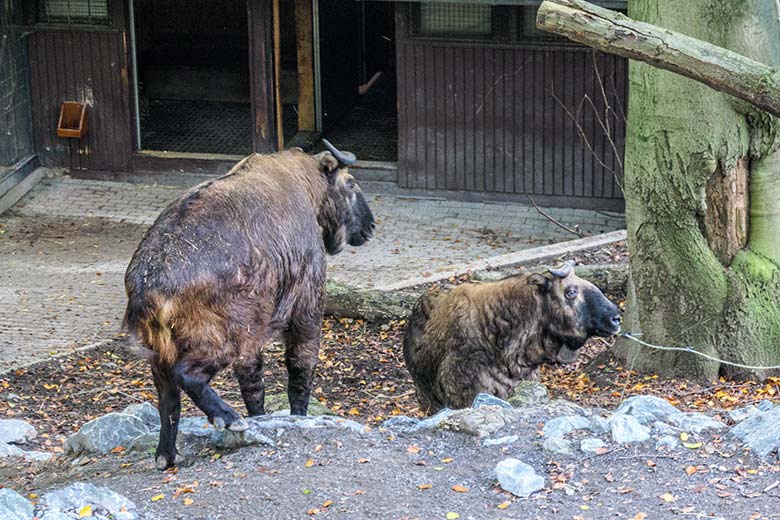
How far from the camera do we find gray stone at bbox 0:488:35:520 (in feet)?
21.4

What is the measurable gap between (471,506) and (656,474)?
0.99m

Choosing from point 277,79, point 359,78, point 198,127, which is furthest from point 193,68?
point 277,79

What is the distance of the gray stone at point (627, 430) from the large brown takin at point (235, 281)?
1988 mm

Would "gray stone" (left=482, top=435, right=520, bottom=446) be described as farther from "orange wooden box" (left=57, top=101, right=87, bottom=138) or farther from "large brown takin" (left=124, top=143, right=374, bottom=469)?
"orange wooden box" (left=57, top=101, right=87, bottom=138)

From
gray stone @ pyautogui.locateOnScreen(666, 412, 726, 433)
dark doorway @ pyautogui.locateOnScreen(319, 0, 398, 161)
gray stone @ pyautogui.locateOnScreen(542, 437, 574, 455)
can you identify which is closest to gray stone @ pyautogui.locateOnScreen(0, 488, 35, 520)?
gray stone @ pyautogui.locateOnScreen(542, 437, 574, 455)

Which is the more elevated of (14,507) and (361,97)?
(361,97)

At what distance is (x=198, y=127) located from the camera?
18.5m

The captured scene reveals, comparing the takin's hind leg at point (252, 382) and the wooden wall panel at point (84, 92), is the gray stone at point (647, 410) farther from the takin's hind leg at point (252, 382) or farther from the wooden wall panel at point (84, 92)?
the wooden wall panel at point (84, 92)

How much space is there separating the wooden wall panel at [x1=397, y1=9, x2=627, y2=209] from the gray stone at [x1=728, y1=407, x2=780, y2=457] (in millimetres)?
8044

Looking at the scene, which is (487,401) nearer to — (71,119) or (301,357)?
(301,357)

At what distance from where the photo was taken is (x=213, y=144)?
17.6 meters

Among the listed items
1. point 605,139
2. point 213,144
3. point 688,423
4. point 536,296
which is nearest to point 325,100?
point 213,144

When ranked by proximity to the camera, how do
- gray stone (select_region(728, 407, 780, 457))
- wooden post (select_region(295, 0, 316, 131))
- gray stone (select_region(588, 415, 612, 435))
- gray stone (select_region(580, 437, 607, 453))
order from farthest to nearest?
wooden post (select_region(295, 0, 316, 131))
gray stone (select_region(588, 415, 612, 435))
gray stone (select_region(580, 437, 607, 453))
gray stone (select_region(728, 407, 780, 457))

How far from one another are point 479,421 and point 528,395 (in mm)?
1485
